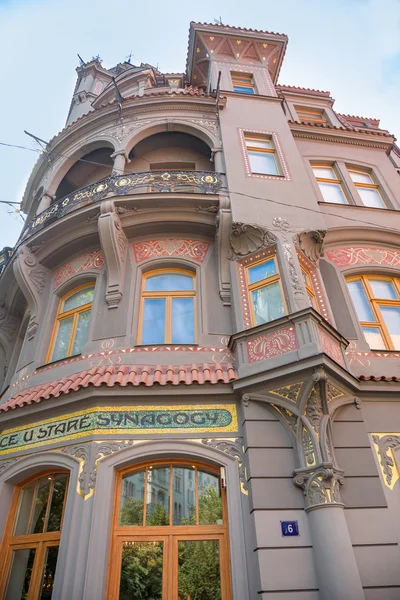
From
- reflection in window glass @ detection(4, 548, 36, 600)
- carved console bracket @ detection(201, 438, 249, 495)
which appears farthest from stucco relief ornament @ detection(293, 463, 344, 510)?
reflection in window glass @ detection(4, 548, 36, 600)

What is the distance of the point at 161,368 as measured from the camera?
25.7ft

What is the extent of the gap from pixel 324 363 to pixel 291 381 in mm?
647

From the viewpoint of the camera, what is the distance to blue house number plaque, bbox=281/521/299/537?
19.8ft

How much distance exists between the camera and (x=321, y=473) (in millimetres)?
6223

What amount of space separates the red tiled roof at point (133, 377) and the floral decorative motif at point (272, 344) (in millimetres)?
520

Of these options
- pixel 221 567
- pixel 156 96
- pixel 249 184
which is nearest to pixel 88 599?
pixel 221 567

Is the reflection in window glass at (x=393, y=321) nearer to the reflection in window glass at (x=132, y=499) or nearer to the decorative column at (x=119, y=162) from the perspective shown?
the reflection in window glass at (x=132, y=499)

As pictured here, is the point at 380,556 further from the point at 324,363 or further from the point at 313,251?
the point at 313,251

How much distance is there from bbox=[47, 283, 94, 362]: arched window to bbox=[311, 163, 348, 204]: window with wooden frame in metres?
7.18

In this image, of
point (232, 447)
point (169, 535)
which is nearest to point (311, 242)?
point (232, 447)

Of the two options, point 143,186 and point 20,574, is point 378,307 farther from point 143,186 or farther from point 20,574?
point 20,574

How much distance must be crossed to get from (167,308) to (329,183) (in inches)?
264

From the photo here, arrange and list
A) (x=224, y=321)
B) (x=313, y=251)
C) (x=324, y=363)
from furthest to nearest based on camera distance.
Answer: (x=313, y=251)
(x=224, y=321)
(x=324, y=363)

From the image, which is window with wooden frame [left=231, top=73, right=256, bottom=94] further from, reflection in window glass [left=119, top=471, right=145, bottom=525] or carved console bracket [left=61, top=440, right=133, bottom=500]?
reflection in window glass [left=119, top=471, right=145, bottom=525]
